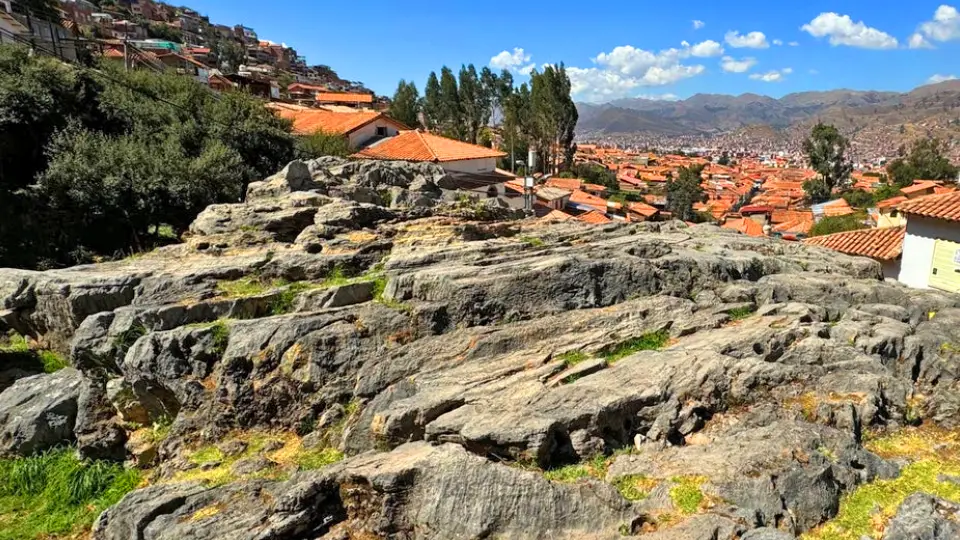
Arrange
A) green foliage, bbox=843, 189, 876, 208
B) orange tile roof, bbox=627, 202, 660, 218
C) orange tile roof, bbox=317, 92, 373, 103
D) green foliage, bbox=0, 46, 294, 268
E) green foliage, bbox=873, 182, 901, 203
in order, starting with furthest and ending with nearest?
orange tile roof, bbox=317, 92, 373, 103, green foliage, bbox=843, 189, 876, 208, green foliage, bbox=873, 182, 901, 203, orange tile roof, bbox=627, 202, 660, 218, green foliage, bbox=0, 46, 294, 268

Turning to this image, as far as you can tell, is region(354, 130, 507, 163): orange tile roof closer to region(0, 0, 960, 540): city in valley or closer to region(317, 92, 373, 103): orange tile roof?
region(0, 0, 960, 540): city in valley

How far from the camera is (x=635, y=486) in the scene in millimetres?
7145

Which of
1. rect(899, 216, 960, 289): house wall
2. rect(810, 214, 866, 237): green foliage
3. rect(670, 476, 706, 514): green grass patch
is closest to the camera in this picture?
rect(670, 476, 706, 514): green grass patch

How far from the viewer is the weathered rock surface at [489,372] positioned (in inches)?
275

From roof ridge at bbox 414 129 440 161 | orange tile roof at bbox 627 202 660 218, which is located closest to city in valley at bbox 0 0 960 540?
roof ridge at bbox 414 129 440 161

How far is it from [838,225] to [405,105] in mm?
44077

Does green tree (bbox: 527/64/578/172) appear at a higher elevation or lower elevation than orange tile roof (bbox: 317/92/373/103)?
lower

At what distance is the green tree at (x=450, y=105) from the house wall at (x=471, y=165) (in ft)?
97.6

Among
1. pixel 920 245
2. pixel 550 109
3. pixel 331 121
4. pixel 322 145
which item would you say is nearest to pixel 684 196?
pixel 550 109

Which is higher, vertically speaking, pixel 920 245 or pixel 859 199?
pixel 920 245

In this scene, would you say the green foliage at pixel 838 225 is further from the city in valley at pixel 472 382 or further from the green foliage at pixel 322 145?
the green foliage at pixel 322 145

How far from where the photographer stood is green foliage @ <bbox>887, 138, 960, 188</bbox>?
77.1 meters

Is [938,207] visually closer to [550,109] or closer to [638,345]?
[638,345]

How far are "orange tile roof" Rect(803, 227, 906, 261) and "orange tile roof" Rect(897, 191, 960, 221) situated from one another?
3039mm
